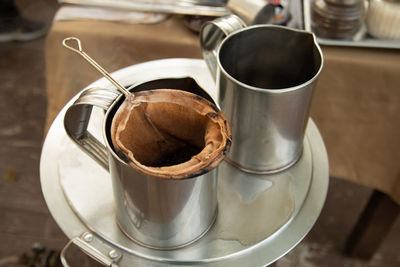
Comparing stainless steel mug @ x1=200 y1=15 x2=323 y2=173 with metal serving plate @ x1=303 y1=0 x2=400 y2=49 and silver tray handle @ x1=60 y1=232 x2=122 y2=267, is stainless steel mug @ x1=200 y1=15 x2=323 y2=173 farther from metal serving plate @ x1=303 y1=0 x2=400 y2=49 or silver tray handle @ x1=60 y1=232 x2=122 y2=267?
metal serving plate @ x1=303 y1=0 x2=400 y2=49

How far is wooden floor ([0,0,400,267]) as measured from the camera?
904mm

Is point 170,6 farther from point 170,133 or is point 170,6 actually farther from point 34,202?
point 34,202

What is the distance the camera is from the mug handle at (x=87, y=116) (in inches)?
12.7

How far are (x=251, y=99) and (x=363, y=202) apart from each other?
0.74m

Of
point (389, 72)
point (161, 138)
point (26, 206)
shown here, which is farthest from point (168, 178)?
point (26, 206)

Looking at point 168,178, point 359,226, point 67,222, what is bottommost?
point 359,226

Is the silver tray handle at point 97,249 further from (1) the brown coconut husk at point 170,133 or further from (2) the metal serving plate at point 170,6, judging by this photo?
(2) the metal serving plate at point 170,6

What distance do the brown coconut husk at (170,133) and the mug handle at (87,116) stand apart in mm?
17

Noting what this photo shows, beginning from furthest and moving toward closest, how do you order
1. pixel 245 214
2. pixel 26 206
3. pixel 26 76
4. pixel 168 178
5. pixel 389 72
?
pixel 26 76, pixel 26 206, pixel 389 72, pixel 245 214, pixel 168 178

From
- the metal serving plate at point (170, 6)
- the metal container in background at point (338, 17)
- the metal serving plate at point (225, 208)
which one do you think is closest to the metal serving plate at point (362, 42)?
the metal container in background at point (338, 17)

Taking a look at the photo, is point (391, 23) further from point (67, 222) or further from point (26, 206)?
point (26, 206)

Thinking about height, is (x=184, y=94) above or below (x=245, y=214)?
above

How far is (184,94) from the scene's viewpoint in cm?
33

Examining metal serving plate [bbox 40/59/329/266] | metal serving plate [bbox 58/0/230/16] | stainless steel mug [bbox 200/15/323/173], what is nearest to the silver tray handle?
metal serving plate [bbox 40/59/329/266]
